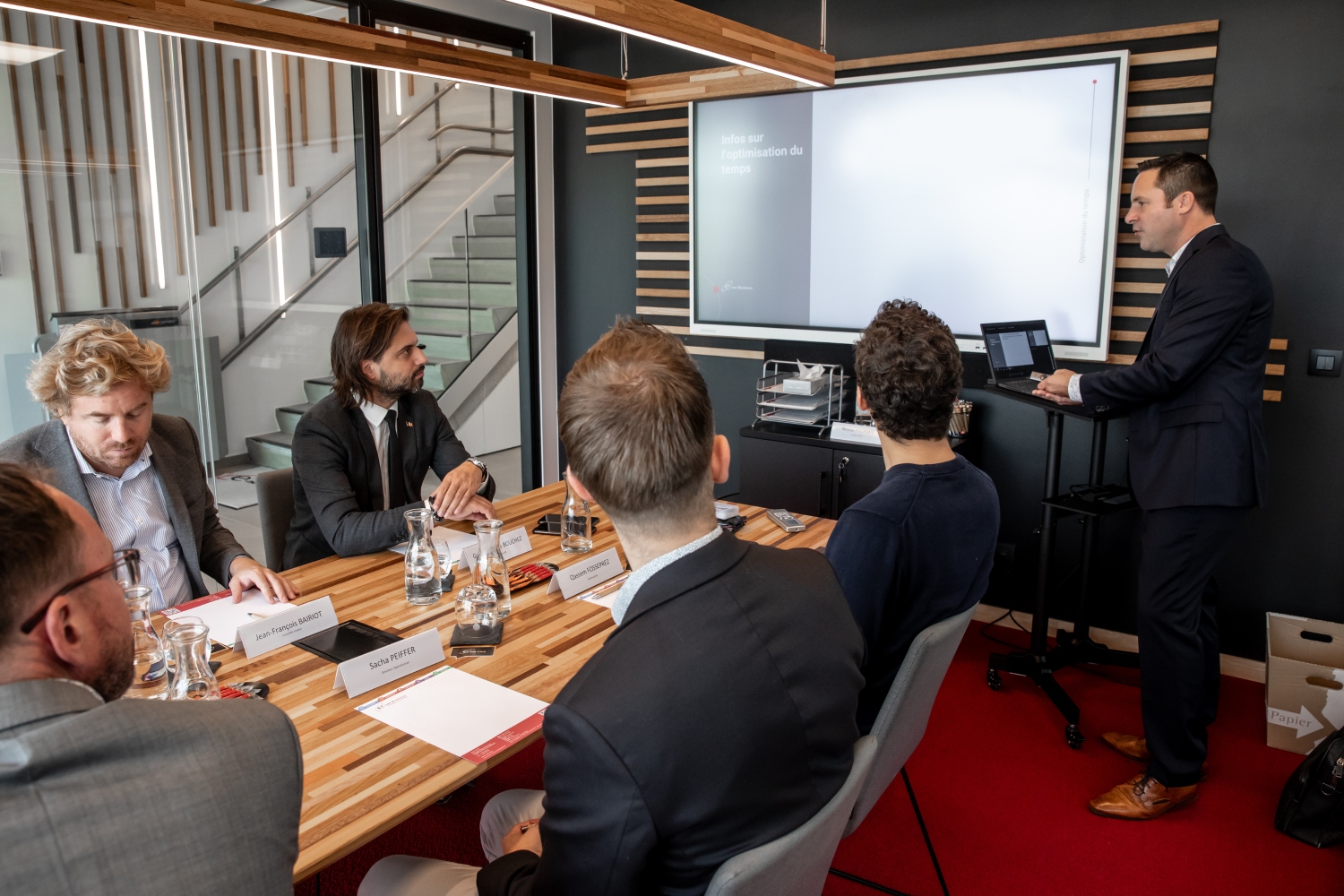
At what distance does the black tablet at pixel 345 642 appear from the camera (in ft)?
5.95

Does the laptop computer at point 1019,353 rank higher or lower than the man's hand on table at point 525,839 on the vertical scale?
higher

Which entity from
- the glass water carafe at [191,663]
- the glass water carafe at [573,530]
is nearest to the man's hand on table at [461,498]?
the glass water carafe at [573,530]

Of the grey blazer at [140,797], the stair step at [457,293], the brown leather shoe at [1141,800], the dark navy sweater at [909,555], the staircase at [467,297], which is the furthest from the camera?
the staircase at [467,297]

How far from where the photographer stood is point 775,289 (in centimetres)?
451

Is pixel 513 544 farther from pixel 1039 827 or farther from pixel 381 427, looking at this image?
pixel 1039 827

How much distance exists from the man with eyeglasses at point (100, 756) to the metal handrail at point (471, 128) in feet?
14.2

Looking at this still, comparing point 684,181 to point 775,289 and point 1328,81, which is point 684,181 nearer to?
point 775,289

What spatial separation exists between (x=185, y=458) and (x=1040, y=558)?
280 centimetres

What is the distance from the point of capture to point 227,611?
2047 millimetres

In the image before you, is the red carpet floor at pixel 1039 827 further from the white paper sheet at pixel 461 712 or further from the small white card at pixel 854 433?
the small white card at pixel 854 433

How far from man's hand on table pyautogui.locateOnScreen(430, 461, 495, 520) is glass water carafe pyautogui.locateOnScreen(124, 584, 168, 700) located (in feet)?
3.14

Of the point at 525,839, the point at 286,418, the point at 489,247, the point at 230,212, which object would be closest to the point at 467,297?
the point at 489,247

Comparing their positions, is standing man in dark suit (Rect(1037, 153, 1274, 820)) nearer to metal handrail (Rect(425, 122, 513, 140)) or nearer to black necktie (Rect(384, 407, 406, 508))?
black necktie (Rect(384, 407, 406, 508))

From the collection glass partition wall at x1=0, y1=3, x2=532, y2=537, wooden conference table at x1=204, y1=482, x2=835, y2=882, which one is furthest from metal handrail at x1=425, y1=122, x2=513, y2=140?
wooden conference table at x1=204, y1=482, x2=835, y2=882
